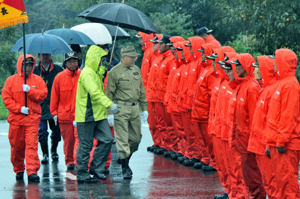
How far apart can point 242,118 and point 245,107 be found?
6.1 inches

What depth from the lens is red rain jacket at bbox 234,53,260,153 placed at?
24.4ft

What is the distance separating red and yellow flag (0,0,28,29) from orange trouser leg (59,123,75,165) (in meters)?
2.27

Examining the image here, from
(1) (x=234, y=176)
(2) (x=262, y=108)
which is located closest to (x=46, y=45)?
(1) (x=234, y=176)

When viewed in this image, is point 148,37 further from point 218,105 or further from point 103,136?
point 218,105

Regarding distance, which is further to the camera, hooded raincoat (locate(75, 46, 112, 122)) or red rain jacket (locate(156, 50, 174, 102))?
red rain jacket (locate(156, 50, 174, 102))

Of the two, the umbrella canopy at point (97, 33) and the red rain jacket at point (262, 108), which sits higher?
the umbrella canopy at point (97, 33)

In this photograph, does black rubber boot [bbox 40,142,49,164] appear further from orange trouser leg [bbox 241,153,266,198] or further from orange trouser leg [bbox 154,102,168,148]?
orange trouser leg [bbox 241,153,266,198]

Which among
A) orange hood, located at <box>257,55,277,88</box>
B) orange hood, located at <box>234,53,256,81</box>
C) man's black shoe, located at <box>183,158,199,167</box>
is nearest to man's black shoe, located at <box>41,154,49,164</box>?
man's black shoe, located at <box>183,158,199,167</box>

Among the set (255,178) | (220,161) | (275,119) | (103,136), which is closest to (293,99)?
(275,119)

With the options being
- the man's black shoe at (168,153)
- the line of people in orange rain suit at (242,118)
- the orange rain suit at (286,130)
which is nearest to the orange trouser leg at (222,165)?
the line of people in orange rain suit at (242,118)

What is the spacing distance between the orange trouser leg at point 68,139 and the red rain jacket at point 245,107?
14.4 ft

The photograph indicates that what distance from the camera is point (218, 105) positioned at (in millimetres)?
8461

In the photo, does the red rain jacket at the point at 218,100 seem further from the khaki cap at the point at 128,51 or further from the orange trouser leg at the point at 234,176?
the khaki cap at the point at 128,51

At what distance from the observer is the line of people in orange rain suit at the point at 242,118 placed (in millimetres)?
6633
